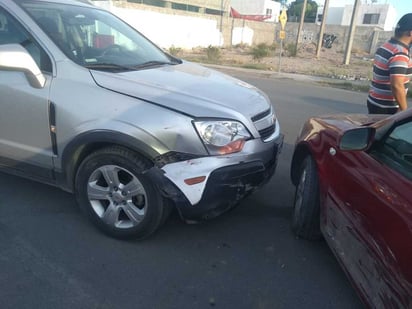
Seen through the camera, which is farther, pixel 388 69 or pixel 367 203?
pixel 388 69

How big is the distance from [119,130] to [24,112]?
927mm

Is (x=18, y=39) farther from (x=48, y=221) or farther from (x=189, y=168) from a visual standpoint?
(x=189, y=168)

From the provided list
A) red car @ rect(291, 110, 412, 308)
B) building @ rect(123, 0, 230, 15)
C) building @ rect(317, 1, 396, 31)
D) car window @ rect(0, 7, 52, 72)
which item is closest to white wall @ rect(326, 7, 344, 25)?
building @ rect(317, 1, 396, 31)

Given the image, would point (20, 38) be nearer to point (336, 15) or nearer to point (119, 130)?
point (119, 130)

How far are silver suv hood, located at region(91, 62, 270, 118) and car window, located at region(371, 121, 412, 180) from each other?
3.45 ft

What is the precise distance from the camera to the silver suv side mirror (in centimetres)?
268

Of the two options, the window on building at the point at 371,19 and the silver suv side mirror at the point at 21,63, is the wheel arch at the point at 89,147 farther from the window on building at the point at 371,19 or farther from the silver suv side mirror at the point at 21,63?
the window on building at the point at 371,19

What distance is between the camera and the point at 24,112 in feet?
9.77

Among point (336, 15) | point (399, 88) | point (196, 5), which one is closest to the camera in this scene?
point (399, 88)

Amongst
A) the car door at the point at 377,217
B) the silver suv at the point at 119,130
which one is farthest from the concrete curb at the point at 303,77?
the car door at the point at 377,217

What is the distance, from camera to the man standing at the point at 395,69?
3.75 meters

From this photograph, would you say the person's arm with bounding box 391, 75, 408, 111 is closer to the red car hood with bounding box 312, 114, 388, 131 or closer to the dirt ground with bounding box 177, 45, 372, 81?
the red car hood with bounding box 312, 114, 388, 131

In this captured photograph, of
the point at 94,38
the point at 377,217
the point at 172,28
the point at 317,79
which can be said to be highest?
the point at 94,38

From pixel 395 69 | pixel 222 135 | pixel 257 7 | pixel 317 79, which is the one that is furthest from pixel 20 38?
pixel 257 7
